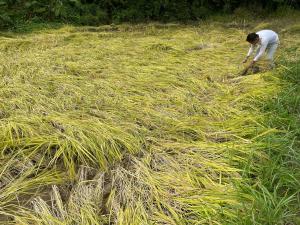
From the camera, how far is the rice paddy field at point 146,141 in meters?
2.41

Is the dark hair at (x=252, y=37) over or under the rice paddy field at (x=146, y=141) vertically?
over

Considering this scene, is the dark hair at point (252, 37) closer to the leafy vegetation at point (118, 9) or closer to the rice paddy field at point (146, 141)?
the rice paddy field at point (146, 141)

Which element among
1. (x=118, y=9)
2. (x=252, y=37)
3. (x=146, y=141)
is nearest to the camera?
(x=146, y=141)

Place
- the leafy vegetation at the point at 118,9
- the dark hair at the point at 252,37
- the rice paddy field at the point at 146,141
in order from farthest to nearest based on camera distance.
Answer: the leafy vegetation at the point at 118,9 → the dark hair at the point at 252,37 → the rice paddy field at the point at 146,141

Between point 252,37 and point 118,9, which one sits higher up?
point 252,37

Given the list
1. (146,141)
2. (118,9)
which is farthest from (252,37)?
(118,9)

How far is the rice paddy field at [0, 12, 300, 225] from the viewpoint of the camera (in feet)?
7.91

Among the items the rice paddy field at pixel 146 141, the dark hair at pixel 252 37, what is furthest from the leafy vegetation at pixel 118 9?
the dark hair at pixel 252 37

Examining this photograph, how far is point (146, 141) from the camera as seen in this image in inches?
127

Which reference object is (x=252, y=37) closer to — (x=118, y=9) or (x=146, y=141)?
(x=146, y=141)

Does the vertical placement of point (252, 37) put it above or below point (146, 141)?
above

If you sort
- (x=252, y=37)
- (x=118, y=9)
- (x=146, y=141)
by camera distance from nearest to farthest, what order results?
(x=146, y=141), (x=252, y=37), (x=118, y=9)

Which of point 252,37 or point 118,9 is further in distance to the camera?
point 118,9

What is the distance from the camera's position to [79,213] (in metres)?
2.39
